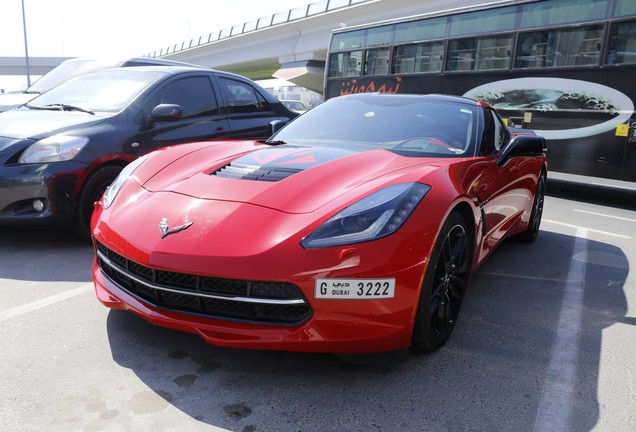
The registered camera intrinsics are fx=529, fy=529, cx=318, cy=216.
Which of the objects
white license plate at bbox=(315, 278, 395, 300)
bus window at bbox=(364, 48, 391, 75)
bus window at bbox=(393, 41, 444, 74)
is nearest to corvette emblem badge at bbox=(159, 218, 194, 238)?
white license plate at bbox=(315, 278, 395, 300)

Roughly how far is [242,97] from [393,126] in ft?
9.18

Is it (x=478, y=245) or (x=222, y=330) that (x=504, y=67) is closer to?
(x=478, y=245)

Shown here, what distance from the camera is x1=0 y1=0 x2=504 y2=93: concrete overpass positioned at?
24.2 metres

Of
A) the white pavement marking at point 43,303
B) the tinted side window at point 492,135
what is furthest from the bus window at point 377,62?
the white pavement marking at point 43,303

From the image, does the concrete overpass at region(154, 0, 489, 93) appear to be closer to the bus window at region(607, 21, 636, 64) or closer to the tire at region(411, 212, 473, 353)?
the bus window at region(607, 21, 636, 64)

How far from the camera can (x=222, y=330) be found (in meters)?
2.20

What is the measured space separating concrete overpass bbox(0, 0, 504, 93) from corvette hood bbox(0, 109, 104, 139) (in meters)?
15.9

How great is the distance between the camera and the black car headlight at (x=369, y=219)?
222cm

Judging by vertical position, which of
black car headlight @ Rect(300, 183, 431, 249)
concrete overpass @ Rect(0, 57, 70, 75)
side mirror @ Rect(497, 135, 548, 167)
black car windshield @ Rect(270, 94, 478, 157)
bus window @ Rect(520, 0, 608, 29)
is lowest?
concrete overpass @ Rect(0, 57, 70, 75)

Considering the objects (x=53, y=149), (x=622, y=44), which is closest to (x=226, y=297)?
(x=53, y=149)

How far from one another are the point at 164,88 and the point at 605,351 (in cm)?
421

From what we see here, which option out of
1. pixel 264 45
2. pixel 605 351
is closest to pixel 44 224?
pixel 605 351

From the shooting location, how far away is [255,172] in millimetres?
2850

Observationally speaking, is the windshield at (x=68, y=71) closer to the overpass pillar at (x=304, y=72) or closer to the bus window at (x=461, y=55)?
the bus window at (x=461, y=55)
